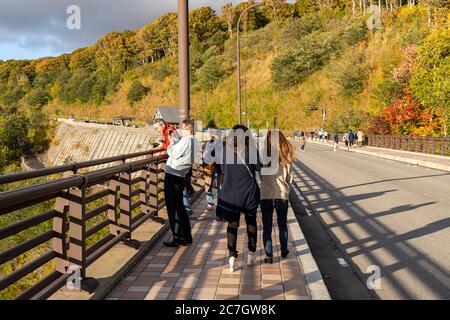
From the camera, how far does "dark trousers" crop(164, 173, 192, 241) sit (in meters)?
6.30

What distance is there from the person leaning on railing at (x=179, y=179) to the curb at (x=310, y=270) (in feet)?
5.35

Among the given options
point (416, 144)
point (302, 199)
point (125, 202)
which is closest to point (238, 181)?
point (125, 202)

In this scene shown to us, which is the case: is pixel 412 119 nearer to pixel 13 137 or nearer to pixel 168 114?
pixel 168 114

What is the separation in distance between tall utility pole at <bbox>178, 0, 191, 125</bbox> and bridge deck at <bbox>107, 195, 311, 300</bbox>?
357 cm

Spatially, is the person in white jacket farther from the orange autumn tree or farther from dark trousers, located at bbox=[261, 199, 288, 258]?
the orange autumn tree

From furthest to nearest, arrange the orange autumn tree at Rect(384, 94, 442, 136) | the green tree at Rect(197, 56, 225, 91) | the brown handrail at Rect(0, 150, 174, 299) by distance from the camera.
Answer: the green tree at Rect(197, 56, 225, 91) < the orange autumn tree at Rect(384, 94, 442, 136) < the brown handrail at Rect(0, 150, 174, 299)

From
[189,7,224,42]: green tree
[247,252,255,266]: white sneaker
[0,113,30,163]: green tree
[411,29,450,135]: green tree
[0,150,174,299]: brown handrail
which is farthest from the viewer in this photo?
[189,7,224,42]: green tree

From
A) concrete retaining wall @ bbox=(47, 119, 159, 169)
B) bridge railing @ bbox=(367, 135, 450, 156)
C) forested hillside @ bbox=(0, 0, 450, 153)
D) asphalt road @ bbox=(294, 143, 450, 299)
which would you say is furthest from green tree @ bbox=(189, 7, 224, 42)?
asphalt road @ bbox=(294, 143, 450, 299)

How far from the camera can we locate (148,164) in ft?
24.8

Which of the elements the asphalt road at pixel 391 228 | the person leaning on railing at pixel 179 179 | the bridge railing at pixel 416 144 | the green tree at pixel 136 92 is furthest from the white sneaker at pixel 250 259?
the green tree at pixel 136 92

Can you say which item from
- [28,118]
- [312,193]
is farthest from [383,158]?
[28,118]

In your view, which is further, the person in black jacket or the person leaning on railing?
the person leaning on railing

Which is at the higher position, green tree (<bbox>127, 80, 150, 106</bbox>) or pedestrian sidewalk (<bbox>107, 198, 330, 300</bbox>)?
green tree (<bbox>127, 80, 150, 106</bbox>)
